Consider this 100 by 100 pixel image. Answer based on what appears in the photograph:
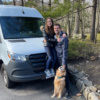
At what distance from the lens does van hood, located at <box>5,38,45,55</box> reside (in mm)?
3766

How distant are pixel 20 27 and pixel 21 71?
1802 mm

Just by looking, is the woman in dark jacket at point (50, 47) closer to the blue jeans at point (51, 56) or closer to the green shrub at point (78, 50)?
the blue jeans at point (51, 56)

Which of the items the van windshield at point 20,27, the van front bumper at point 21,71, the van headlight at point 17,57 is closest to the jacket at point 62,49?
the van front bumper at point 21,71

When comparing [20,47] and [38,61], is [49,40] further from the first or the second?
[20,47]

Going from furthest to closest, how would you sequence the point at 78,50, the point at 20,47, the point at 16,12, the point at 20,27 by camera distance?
the point at 78,50 → the point at 16,12 → the point at 20,27 → the point at 20,47

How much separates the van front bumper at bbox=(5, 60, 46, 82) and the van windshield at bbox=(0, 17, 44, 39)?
113 centimetres

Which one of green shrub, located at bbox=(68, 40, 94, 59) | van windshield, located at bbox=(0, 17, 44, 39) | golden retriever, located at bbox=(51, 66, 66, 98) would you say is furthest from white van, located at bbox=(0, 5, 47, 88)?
green shrub, located at bbox=(68, 40, 94, 59)

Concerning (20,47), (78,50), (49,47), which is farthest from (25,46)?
(78,50)

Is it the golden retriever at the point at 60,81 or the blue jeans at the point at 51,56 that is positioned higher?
the blue jeans at the point at 51,56

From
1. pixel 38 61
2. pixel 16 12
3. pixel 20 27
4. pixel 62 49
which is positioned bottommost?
pixel 38 61

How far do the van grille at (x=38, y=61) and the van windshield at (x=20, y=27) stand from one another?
3.58 ft

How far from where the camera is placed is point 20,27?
484 cm

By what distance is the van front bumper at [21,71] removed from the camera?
3.69m

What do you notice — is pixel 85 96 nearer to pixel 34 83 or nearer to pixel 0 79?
pixel 34 83
